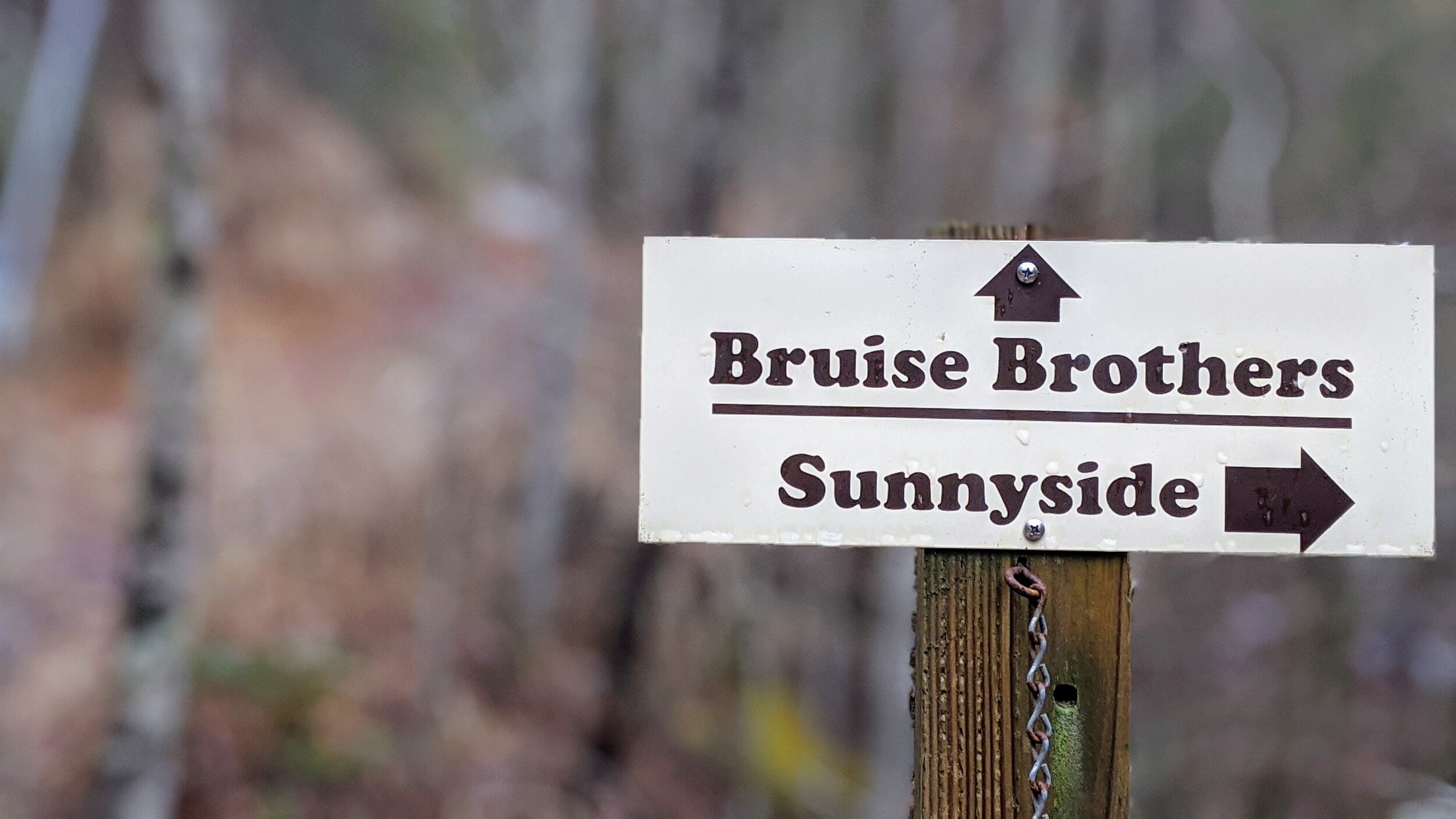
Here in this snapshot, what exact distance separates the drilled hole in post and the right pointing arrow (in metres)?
0.19

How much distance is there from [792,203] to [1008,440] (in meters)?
2.06

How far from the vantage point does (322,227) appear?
8.82ft

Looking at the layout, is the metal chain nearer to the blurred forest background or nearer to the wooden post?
the wooden post

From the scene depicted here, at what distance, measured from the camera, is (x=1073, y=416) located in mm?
818

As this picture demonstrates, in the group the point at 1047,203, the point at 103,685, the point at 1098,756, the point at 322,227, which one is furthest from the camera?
the point at 1047,203

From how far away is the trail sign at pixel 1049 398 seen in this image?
81 centimetres

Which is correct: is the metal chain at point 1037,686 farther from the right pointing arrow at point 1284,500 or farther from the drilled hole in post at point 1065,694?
the right pointing arrow at point 1284,500

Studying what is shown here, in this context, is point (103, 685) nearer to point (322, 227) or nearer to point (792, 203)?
A: point (322, 227)

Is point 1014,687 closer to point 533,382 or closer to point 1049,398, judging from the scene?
point 1049,398

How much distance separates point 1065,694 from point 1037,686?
1.4 inches

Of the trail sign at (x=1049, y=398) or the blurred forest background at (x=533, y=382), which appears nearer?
the trail sign at (x=1049, y=398)

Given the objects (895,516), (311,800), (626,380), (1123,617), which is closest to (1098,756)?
(1123,617)

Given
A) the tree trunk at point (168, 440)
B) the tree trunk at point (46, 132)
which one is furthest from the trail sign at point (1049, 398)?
the tree trunk at point (46, 132)

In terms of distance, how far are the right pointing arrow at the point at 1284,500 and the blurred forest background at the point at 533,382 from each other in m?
1.98
